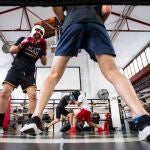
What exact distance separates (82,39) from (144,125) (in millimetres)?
588

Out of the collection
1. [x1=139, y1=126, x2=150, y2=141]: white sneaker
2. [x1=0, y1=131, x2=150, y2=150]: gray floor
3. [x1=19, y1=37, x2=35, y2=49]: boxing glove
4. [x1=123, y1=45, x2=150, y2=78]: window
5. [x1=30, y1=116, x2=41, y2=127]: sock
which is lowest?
[x1=0, y1=131, x2=150, y2=150]: gray floor

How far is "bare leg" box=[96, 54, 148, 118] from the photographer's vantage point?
899mm

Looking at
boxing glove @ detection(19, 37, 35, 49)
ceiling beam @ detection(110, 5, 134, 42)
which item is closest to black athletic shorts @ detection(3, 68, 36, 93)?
boxing glove @ detection(19, 37, 35, 49)

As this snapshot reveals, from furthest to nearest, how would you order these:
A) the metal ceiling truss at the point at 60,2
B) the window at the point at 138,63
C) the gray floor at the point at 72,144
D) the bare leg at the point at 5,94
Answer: the window at the point at 138,63 → the bare leg at the point at 5,94 → the gray floor at the point at 72,144 → the metal ceiling truss at the point at 60,2

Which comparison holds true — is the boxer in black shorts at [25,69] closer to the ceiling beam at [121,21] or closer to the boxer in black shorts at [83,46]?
the boxer in black shorts at [83,46]

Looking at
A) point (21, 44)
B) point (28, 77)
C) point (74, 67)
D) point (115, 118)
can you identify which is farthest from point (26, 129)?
point (74, 67)

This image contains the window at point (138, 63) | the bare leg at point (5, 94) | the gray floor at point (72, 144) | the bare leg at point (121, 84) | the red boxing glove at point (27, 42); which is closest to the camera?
the gray floor at point (72, 144)

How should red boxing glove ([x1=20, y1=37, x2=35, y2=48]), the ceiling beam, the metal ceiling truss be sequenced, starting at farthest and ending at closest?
the ceiling beam
red boxing glove ([x1=20, y1=37, x2=35, y2=48])
the metal ceiling truss

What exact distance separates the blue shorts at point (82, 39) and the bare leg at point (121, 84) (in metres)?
0.05

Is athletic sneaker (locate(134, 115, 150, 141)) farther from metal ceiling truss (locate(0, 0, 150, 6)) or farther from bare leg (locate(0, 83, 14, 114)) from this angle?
bare leg (locate(0, 83, 14, 114))

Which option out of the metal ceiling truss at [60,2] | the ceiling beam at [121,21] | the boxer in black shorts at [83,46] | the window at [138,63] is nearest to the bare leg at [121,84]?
the boxer in black shorts at [83,46]

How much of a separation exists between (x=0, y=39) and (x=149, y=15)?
5.41 metres

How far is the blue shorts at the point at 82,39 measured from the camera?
3.65ft

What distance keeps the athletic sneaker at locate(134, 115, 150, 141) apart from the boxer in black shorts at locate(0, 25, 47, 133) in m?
1.51
